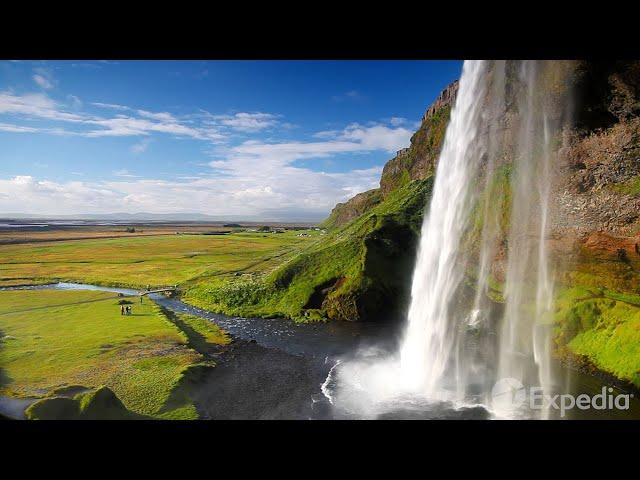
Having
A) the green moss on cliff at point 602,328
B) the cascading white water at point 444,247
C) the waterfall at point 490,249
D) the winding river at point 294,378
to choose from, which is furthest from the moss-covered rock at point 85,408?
the green moss on cliff at point 602,328

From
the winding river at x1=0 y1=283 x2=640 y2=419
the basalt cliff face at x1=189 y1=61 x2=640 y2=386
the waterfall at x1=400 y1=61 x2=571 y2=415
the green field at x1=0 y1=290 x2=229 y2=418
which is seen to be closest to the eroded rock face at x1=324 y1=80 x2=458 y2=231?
the basalt cliff face at x1=189 y1=61 x2=640 y2=386

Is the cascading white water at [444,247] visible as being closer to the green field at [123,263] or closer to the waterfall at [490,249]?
the waterfall at [490,249]

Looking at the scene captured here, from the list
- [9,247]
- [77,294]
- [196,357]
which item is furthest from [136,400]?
[9,247]

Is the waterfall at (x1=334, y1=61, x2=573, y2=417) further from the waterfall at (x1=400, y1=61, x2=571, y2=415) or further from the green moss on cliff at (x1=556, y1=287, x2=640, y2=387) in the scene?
the green moss on cliff at (x1=556, y1=287, x2=640, y2=387)
